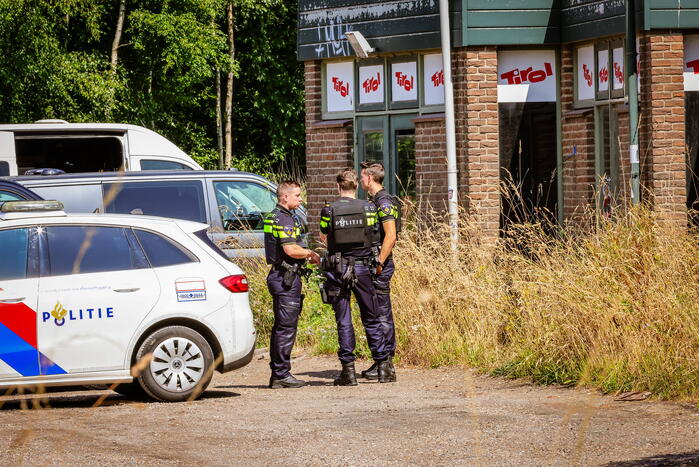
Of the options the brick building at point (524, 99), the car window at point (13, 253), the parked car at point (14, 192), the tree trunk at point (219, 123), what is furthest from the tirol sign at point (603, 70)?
the tree trunk at point (219, 123)

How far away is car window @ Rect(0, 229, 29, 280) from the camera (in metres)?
9.80

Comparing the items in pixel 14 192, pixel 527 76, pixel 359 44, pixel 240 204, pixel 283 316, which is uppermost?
pixel 359 44

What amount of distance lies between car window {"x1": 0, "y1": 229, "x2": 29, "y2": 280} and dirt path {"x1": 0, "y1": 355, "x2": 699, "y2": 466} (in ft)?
3.52

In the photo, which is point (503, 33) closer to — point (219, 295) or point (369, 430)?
point (219, 295)

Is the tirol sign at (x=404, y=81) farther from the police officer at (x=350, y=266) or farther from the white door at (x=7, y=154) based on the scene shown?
the police officer at (x=350, y=266)

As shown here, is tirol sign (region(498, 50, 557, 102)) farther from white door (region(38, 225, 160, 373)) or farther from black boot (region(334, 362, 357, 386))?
white door (region(38, 225, 160, 373))

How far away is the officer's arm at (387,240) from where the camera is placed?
36.3ft

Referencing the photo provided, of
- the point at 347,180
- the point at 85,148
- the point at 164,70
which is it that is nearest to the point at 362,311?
the point at 347,180

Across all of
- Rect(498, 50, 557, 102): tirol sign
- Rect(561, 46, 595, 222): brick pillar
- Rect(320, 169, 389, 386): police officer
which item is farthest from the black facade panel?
Rect(320, 169, 389, 386): police officer

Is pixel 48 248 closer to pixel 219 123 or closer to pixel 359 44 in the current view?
pixel 359 44

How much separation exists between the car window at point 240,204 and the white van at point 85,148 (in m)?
3.58

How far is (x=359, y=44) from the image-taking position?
17859 millimetres

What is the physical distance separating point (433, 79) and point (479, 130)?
3.57 feet

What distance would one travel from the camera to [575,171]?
17.2 m
